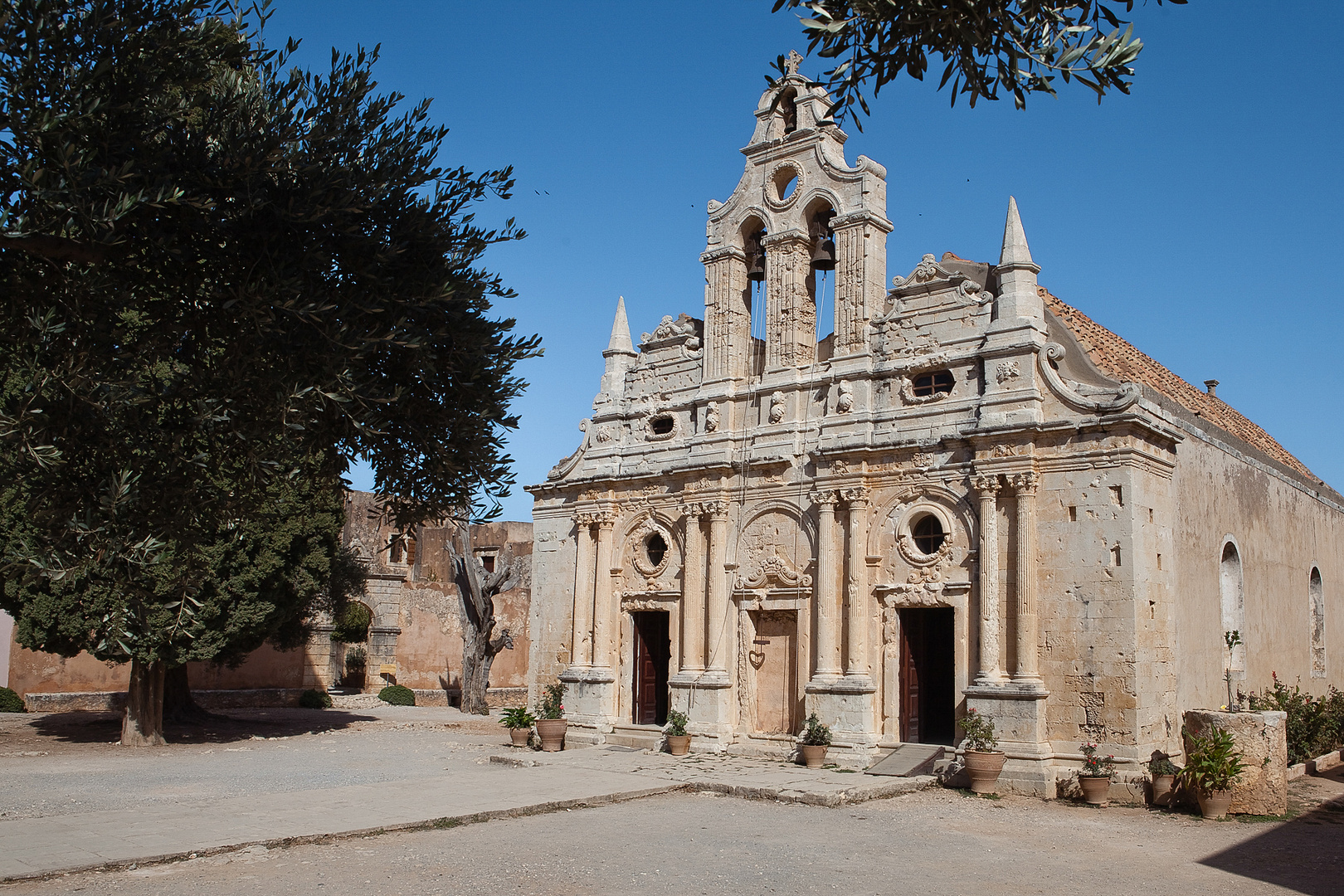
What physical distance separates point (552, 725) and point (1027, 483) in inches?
356

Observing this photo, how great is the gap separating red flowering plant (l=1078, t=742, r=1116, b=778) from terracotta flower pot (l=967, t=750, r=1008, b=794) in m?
1.02

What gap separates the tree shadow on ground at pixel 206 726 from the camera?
20219mm

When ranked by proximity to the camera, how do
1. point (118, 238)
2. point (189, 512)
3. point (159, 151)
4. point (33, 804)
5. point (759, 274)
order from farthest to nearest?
point (759, 274) → point (33, 804) → point (189, 512) → point (159, 151) → point (118, 238)

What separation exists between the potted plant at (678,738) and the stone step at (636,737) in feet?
1.93

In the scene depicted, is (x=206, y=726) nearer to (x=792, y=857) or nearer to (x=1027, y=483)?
(x=792, y=857)

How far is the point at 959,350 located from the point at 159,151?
1250 centimetres

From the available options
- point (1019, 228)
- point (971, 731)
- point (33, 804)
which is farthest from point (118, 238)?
point (1019, 228)

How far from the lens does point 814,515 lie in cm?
1738

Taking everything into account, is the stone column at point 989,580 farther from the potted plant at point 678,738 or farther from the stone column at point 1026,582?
the potted plant at point 678,738

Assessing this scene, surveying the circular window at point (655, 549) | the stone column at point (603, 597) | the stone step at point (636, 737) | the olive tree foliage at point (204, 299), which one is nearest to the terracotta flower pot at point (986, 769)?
the stone step at point (636, 737)

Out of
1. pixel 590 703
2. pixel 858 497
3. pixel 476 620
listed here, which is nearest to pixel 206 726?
pixel 476 620

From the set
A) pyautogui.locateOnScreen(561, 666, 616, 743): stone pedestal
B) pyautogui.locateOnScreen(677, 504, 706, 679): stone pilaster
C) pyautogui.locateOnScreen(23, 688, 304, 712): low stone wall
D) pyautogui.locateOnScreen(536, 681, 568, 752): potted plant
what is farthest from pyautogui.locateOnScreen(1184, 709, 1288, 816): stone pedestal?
pyautogui.locateOnScreen(23, 688, 304, 712): low stone wall

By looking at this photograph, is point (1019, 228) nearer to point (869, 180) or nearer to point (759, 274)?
point (869, 180)

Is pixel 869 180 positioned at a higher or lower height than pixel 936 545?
higher
